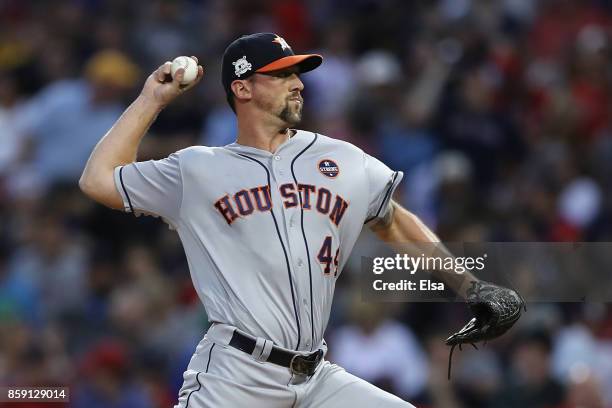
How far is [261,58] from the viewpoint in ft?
16.7

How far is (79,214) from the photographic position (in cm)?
992

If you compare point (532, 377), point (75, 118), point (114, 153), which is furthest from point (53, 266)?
point (114, 153)

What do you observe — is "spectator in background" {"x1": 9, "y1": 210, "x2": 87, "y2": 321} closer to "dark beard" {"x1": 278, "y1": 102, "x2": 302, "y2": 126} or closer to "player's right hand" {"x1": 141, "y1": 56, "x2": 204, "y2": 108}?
"player's right hand" {"x1": 141, "y1": 56, "x2": 204, "y2": 108}

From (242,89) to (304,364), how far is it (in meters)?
1.15

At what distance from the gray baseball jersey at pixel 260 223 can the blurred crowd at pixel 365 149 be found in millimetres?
3255

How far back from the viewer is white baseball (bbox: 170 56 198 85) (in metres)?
5.07

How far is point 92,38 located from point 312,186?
684 cm

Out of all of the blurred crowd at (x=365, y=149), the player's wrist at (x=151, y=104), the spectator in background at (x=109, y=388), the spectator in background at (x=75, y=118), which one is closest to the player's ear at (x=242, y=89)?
the player's wrist at (x=151, y=104)

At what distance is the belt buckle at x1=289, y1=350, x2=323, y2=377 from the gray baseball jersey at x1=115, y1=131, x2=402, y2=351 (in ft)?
0.14

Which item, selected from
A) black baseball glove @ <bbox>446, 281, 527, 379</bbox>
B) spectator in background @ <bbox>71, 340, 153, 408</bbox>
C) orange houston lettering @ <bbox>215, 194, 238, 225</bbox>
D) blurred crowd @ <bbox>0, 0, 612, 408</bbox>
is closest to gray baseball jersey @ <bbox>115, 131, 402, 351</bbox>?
orange houston lettering @ <bbox>215, 194, 238, 225</bbox>

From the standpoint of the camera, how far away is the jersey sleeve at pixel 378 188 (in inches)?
203

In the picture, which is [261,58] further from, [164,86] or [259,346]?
[259,346]

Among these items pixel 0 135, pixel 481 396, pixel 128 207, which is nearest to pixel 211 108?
pixel 0 135

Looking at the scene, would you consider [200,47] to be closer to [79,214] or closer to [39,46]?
[39,46]
